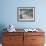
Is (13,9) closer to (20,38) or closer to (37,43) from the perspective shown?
(20,38)

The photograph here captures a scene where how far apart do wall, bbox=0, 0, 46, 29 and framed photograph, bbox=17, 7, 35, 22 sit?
3.8 inches

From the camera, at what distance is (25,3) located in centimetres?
419

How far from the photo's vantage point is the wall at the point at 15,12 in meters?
4.18

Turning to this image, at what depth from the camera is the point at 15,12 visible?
420 centimetres

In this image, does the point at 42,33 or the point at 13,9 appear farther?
the point at 13,9

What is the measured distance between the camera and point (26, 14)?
421 cm

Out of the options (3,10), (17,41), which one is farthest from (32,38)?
(3,10)

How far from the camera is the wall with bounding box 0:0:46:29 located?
4180mm

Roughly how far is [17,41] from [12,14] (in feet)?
3.10

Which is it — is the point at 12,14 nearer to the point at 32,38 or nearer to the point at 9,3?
the point at 9,3

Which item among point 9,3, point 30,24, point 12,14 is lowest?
point 30,24

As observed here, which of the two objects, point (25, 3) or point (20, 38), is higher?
point (25, 3)

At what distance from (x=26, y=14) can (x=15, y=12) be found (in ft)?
1.17

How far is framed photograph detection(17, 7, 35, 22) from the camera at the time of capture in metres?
4.19
